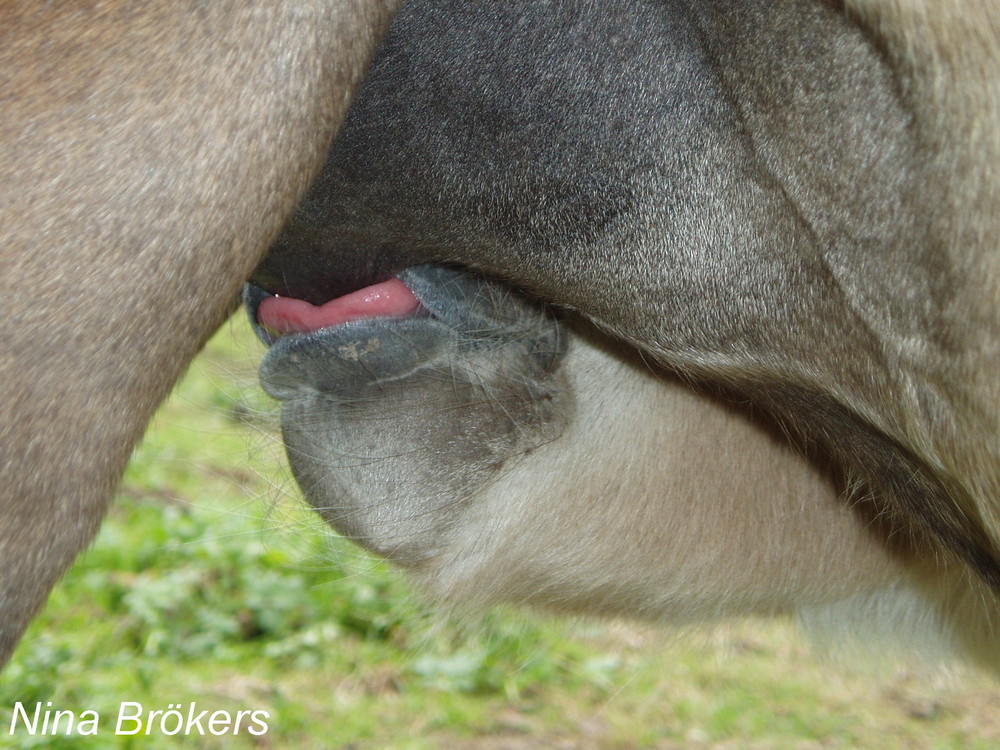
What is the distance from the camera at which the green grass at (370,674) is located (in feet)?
7.01

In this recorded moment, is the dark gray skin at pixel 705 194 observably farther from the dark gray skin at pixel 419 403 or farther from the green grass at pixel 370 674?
the green grass at pixel 370 674

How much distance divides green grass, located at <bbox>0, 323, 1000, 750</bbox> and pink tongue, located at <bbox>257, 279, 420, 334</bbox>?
684mm

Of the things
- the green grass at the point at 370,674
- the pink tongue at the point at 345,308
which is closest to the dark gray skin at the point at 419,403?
the pink tongue at the point at 345,308

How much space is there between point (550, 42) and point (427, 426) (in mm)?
470

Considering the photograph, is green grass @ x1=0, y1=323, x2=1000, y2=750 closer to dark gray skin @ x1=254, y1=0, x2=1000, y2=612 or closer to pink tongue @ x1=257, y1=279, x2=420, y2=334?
pink tongue @ x1=257, y1=279, x2=420, y2=334

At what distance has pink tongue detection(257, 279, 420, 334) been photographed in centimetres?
124

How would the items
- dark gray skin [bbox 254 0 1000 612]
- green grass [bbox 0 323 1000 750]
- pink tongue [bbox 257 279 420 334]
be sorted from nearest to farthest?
1. dark gray skin [bbox 254 0 1000 612]
2. pink tongue [bbox 257 279 420 334]
3. green grass [bbox 0 323 1000 750]

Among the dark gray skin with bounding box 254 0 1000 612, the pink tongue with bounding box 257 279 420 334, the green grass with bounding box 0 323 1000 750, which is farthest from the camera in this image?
the green grass with bounding box 0 323 1000 750

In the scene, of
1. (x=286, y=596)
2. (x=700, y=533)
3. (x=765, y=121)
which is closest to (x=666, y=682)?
(x=286, y=596)

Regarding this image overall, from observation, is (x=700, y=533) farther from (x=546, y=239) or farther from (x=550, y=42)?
(x=550, y=42)

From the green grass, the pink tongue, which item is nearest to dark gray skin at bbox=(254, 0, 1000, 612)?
the pink tongue

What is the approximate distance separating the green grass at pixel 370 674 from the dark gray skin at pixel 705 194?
0.85m

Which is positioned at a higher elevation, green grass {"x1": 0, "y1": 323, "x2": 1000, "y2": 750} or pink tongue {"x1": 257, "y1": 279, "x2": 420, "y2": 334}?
pink tongue {"x1": 257, "y1": 279, "x2": 420, "y2": 334}

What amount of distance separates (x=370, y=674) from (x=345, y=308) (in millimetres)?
1315
